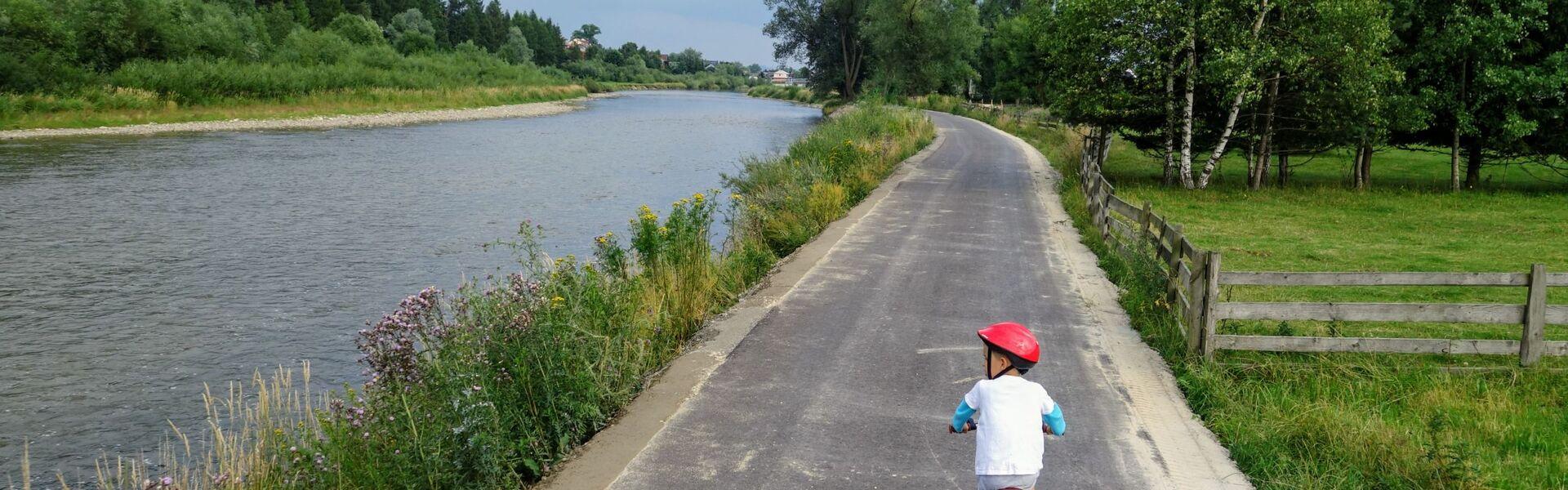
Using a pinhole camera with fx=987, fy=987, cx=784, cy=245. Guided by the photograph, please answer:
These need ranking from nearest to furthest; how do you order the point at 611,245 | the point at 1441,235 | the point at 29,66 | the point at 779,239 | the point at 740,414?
the point at 740,414 < the point at 611,245 < the point at 779,239 < the point at 1441,235 < the point at 29,66

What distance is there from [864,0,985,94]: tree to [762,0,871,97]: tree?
449 inches

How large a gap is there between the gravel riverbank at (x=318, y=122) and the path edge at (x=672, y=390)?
40.0m

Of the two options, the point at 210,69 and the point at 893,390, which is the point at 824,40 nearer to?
the point at 210,69

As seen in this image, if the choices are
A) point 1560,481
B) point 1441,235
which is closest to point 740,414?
point 1560,481

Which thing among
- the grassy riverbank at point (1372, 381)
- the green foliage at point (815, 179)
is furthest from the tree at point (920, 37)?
the grassy riverbank at point (1372, 381)

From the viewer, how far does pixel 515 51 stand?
5172 inches

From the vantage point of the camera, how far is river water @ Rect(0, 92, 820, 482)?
11.1 meters

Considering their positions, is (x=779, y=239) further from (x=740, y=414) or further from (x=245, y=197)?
(x=245, y=197)

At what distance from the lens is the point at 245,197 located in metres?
26.2

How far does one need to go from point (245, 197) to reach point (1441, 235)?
28336 mm

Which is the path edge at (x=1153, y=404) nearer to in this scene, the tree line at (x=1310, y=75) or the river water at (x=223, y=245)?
the river water at (x=223, y=245)

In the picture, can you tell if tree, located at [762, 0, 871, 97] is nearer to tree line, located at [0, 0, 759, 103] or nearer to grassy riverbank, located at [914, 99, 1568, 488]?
tree line, located at [0, 0, 759, 103]

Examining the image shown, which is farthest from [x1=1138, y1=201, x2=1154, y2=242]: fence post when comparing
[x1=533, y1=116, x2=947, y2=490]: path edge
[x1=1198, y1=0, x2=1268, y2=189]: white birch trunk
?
[x1=1198, y1=0, x2=1268, y2=189]: white birch trunk

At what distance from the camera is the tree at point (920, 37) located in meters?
71.0
